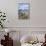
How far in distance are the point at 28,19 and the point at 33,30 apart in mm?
349

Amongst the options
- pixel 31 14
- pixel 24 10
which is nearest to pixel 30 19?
pixel 31 14

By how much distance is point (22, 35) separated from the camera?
4.19 metres

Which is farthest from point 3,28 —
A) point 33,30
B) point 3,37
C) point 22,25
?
point 33,30

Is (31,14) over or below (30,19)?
over

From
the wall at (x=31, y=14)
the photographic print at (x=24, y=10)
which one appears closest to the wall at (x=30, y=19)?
the wall at (x=31, y=14)

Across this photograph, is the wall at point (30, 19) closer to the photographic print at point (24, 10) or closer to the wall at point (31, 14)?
the wall at point (31, 14)

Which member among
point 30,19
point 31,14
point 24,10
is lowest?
point 30,19

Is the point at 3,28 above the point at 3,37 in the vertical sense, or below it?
above

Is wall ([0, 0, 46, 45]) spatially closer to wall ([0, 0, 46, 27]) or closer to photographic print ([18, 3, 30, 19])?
wall ([0, 0, 46, 27])

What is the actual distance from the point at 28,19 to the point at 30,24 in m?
0.16

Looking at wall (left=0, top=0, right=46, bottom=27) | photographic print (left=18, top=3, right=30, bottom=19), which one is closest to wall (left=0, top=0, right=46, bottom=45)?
wall (left=0, top=0, right=46, bottom=27)

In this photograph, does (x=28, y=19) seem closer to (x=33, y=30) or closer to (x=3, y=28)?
(x=33, y=30)

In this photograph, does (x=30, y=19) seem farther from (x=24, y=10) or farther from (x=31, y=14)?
(x=24, y=10)

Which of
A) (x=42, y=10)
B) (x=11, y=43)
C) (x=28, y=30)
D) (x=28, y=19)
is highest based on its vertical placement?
(x=42, y=10)
